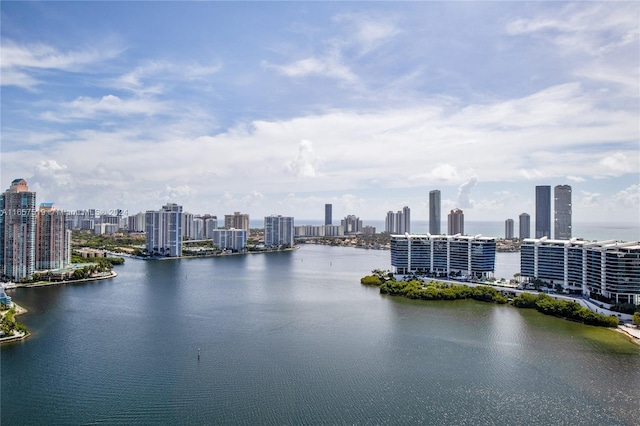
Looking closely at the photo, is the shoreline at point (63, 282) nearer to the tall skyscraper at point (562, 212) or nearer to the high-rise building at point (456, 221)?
the tall skyscraper at point (562, 212)

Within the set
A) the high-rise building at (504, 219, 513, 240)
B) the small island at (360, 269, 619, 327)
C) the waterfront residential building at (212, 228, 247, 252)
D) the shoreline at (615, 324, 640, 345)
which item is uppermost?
the high-rise building at (504, 219, 513, 240)

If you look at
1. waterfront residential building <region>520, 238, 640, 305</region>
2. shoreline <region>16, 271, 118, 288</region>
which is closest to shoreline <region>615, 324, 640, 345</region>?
waterfront residential building <region>520, 238, 640, 305</region>

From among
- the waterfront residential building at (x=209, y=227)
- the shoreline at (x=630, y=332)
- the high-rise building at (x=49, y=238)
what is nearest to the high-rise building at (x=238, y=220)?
the waterfront residential building at (x=209, y=227)

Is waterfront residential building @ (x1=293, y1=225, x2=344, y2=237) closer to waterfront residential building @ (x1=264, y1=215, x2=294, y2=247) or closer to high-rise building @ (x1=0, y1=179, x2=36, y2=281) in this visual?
waterfront residential building @ (x1=264, y1=215, x2=294, y2=247)

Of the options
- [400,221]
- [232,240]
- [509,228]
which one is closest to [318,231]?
[400,221]

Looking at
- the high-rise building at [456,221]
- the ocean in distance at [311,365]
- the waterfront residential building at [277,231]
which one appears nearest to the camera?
the ocean in distance at [311,365]

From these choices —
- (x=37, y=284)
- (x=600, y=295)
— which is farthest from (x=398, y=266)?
(x=37, y=284)
